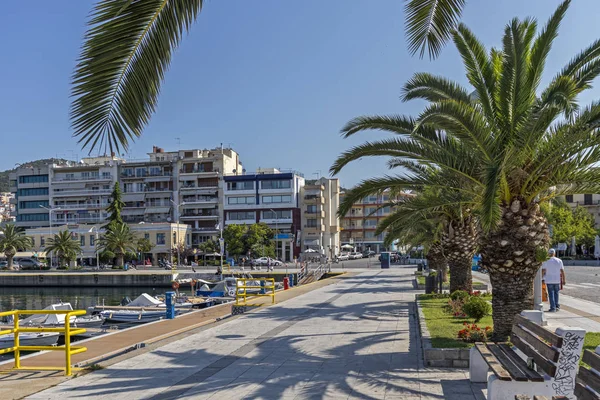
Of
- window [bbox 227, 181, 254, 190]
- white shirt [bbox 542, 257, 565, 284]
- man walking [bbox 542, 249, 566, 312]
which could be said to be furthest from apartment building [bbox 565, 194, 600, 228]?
white shirt [bbox 542, 257, 565, 284]

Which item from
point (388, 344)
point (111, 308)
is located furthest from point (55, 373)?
point (111, 308)

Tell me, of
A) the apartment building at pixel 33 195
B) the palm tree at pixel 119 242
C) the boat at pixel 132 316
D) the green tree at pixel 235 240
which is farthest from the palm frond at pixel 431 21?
the apartment building at pixel 33 195

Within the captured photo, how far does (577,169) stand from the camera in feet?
33.9

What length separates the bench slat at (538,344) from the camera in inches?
230

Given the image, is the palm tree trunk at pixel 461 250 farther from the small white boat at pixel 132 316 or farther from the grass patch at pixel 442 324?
the small white boat at pixel 132 316

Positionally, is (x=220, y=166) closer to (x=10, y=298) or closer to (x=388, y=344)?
(x=10, y=298)

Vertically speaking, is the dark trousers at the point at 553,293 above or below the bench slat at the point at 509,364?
below

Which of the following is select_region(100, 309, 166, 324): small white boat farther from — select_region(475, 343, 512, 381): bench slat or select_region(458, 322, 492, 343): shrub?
select_region(475, 343, 512, 381): bench slat

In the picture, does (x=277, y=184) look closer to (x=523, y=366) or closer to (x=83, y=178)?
(x=83, y=178)

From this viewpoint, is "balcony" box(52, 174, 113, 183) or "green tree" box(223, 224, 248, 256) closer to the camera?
"green tree" box(223, 224, 248, 256)

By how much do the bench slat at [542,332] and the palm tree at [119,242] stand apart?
71861mm

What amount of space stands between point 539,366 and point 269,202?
86562 mm

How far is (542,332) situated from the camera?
21.3 ft

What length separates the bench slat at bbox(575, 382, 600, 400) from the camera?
4359mm
